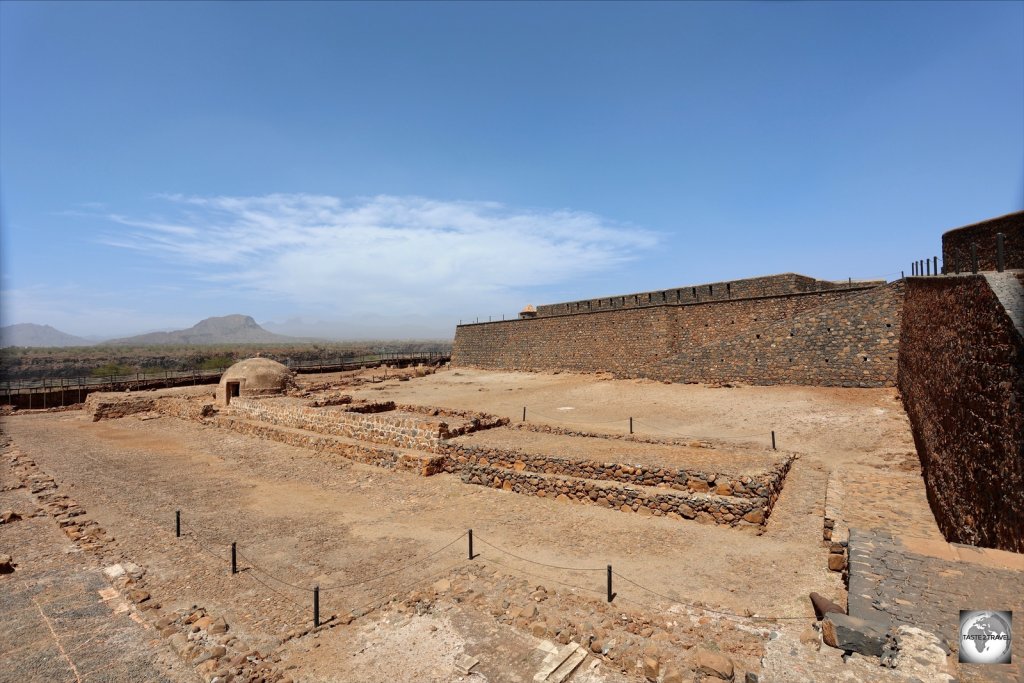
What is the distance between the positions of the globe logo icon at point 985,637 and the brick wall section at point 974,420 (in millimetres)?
1089

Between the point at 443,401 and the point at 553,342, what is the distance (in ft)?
34.3

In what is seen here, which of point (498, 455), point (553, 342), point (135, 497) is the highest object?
point (553, 342)

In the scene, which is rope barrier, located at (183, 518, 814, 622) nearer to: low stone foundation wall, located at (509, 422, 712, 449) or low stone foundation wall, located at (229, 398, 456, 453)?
low stone foundation wall, located at (229, 398, 456, 453)

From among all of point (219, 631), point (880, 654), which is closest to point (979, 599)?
point (880, 654)

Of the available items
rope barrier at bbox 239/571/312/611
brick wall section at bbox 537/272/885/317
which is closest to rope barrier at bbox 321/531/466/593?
rope barrier at bbox 239/571/312/611

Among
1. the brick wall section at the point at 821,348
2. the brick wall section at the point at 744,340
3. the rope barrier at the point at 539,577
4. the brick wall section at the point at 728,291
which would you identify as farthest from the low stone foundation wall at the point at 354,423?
the brick wall section at the point at 728,291

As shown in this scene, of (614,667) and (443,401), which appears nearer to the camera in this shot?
(614,667)

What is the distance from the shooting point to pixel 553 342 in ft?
106

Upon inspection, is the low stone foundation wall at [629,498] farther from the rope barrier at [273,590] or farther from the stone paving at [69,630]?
the stone paving at [69,630]

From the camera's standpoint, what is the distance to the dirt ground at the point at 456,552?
5.13 m

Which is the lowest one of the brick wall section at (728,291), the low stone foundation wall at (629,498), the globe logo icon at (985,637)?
the low stone foundation wall at (629,498)

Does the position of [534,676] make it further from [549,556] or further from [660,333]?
[660,333]

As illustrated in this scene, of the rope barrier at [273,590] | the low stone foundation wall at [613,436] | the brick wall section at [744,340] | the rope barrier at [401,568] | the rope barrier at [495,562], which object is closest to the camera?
the rope barrier at [495,562]

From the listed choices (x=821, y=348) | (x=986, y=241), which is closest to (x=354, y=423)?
(x=821, y=348)
